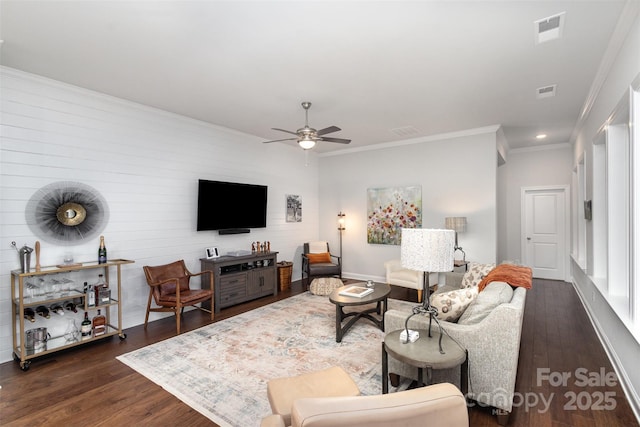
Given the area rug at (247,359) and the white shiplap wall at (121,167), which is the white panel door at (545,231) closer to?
the area rug at (247,359)

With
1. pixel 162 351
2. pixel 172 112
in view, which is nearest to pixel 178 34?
pixel 172 112

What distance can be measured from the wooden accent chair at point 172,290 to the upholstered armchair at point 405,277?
2.94m

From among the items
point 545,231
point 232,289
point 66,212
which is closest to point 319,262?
point 232,289

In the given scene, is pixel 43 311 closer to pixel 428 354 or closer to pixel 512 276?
pixel 428 354

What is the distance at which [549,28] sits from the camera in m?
2.52

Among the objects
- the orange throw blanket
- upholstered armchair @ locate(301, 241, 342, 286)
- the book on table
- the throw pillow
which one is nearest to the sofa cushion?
the orange throw blanket

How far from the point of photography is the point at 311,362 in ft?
10.1

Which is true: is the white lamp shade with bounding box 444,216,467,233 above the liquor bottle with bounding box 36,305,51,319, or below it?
above

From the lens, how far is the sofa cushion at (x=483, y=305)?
2375mm

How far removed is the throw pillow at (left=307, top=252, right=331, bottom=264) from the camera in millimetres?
6531

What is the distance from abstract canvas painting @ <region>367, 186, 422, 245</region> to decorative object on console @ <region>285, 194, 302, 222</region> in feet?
5.07

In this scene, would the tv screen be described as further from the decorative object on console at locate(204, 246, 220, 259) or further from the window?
the window

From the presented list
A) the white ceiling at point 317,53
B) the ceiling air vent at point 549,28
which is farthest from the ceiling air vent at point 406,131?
the ceiling air vent at point 549,28

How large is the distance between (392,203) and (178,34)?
4843 millimetres
